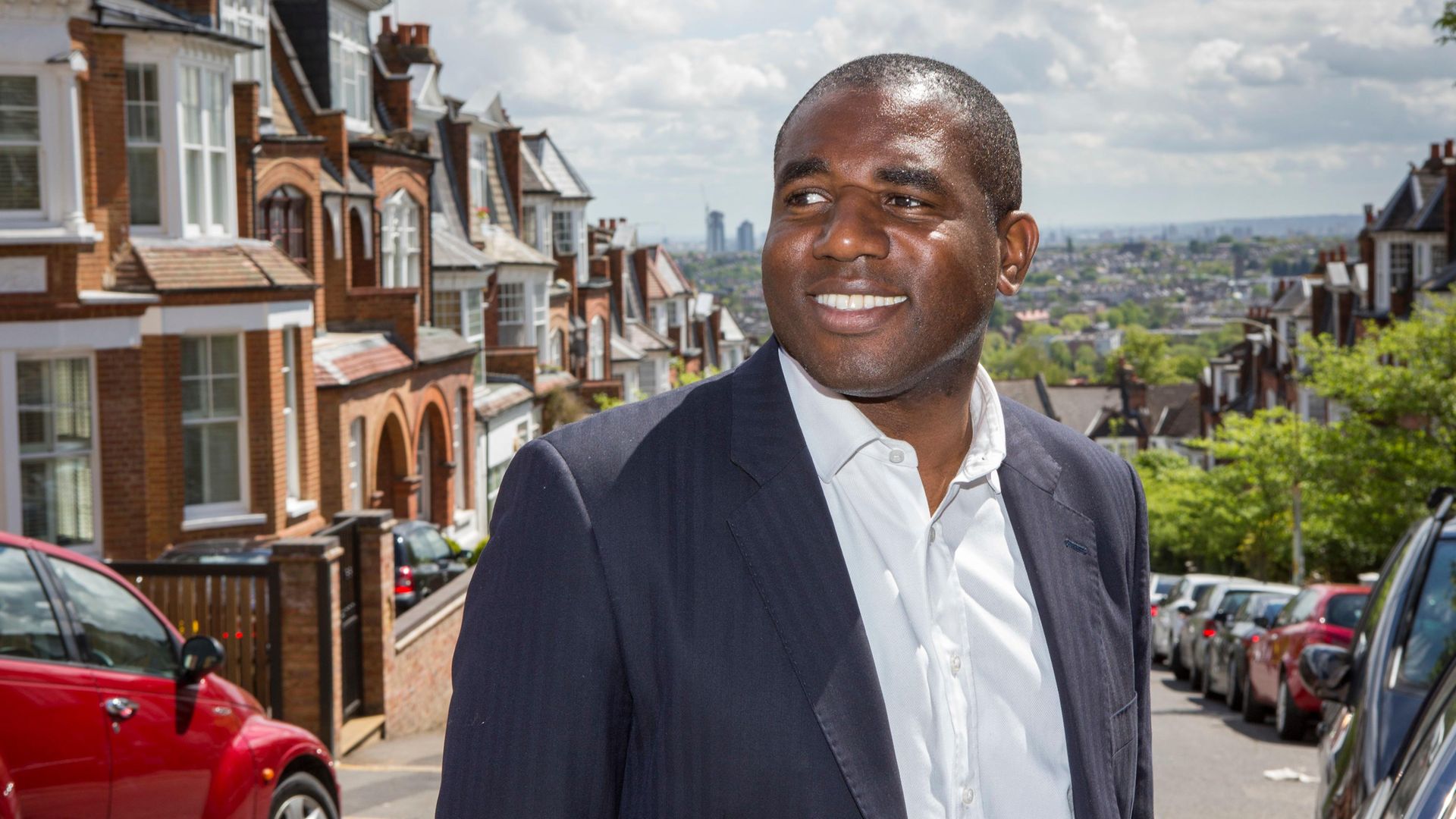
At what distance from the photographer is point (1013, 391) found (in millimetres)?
101125

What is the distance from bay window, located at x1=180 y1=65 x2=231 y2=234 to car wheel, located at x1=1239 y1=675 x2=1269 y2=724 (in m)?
13.0

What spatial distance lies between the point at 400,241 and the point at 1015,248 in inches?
1137

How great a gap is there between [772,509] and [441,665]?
14199mm

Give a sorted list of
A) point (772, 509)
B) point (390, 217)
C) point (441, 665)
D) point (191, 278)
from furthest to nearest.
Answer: point (390, 217), point (191, 278), point (441, 665), point (772, 509)

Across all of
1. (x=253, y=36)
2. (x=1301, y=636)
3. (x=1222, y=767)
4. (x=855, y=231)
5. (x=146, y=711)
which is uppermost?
(x=253, y=36)

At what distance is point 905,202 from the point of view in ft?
7.80

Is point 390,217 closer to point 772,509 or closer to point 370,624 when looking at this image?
point 370,624

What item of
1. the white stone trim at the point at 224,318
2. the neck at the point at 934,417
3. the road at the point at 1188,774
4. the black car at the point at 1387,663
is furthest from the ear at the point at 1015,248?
the white stone trim at the point at 224,318

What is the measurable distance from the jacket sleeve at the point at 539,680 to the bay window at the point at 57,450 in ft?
53.5

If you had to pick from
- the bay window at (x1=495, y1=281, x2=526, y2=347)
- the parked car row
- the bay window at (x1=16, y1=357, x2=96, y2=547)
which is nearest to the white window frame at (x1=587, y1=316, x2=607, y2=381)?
the bay window at (x1=495, y1=281, x2=526, y2=347)

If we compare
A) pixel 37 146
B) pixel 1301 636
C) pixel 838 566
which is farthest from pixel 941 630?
pixel 37 146

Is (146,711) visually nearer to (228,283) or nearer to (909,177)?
(909,177)

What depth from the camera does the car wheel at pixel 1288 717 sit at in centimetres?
1479

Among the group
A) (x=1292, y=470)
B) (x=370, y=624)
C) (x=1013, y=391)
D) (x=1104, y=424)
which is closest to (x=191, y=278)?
(x=370, y=624)
